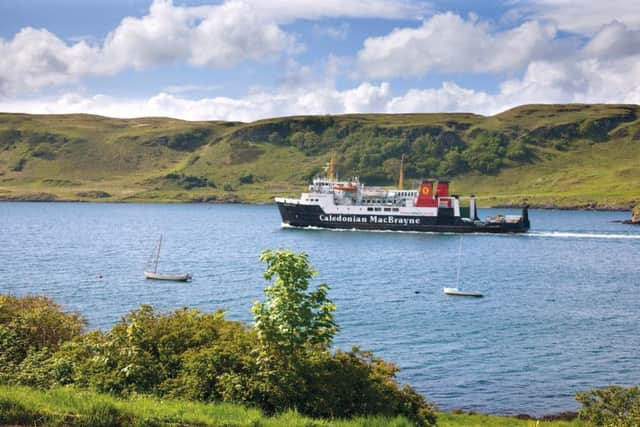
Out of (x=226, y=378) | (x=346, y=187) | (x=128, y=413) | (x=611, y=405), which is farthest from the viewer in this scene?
(x=346, y=187)

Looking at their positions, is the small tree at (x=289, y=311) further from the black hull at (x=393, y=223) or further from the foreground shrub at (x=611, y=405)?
the black hull at (x=393, y=223)

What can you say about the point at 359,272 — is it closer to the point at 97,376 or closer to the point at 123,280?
the point at 123,280

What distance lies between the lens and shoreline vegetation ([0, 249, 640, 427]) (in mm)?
16078

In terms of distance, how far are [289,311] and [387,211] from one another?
109534 millimetres

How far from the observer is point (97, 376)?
18.8 meters

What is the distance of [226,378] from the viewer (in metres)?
18.0

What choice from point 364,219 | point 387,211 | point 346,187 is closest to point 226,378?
point 364,219

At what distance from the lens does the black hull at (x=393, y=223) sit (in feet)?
408

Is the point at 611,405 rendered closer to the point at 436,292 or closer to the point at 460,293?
the point at 460,293

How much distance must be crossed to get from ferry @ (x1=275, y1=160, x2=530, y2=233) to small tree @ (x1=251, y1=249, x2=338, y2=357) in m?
105

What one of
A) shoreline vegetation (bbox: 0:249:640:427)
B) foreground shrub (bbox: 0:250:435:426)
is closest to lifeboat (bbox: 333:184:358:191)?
shoreline vegetation (bbox: 0:249:640:427)

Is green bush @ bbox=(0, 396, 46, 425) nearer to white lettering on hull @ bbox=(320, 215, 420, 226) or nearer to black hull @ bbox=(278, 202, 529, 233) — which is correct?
black hull @ bbox=(278, 202, 529, 233)

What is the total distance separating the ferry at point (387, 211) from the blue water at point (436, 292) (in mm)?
3583

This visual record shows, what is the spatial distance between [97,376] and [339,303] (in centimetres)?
3873
